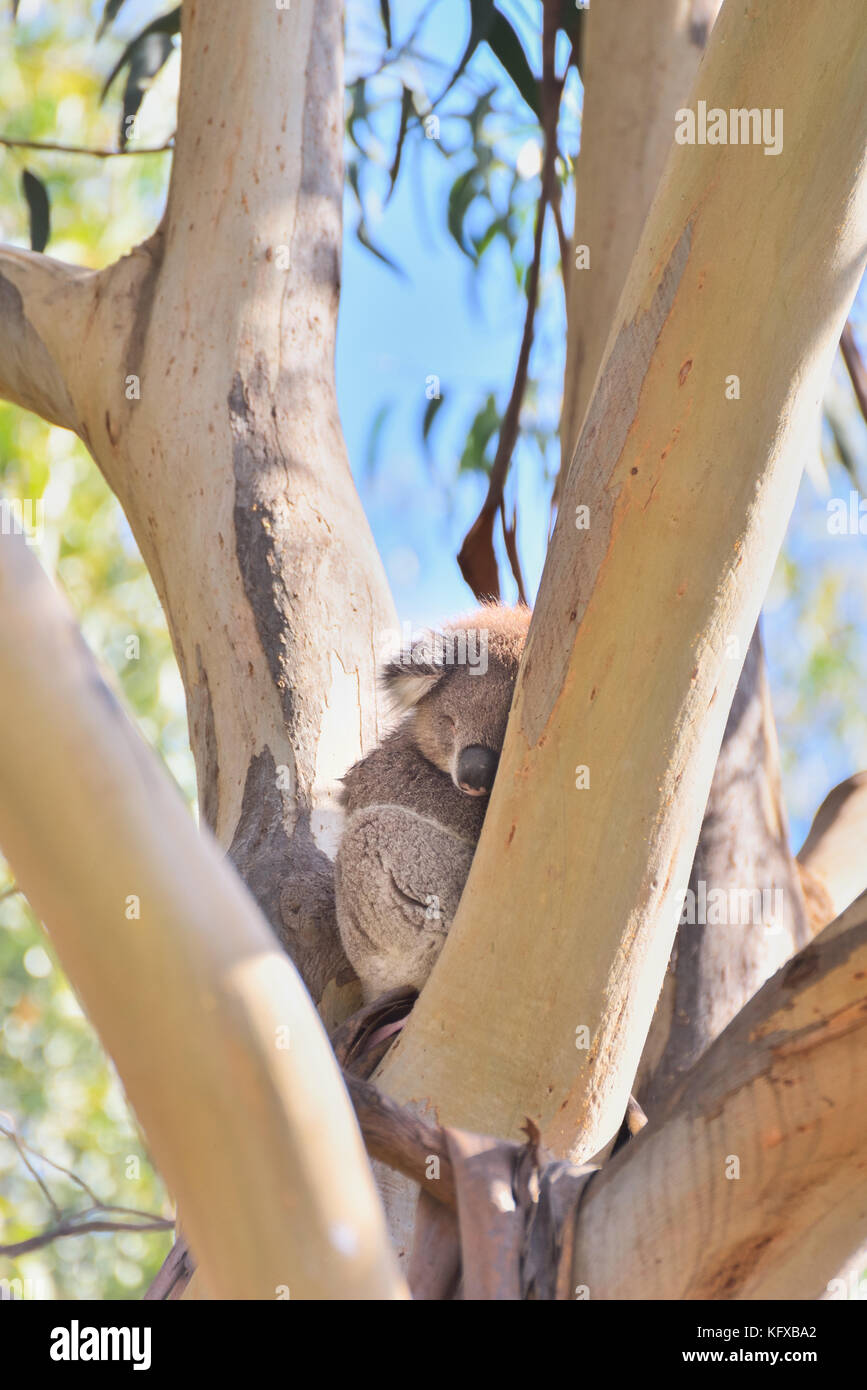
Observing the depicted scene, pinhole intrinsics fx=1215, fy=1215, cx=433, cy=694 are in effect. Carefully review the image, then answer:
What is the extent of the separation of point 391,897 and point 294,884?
6.2 inches

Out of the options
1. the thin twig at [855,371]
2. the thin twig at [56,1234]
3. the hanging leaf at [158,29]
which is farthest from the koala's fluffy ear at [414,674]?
the hanging leaf at [158,29]

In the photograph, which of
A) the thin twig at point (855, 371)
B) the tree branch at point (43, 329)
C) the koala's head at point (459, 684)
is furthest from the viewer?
the thin twig at point (855, 371)

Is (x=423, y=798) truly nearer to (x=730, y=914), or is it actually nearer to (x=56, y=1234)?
(x=730, y=914)

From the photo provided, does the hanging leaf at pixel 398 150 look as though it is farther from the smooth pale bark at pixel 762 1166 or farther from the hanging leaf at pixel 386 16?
the smooth pale bark at pixel 762 1166

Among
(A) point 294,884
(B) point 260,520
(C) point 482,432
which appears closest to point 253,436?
(B) point 260,520

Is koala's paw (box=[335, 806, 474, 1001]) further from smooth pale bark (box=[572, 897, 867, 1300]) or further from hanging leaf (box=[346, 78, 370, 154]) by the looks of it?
hanging leaf (box=[346, 78, 370, 154])

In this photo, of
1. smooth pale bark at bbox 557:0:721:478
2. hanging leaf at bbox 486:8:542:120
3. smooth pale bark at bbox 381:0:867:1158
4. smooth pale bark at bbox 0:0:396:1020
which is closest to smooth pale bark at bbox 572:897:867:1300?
smooth pale bark at bbox 381:0:867:1158

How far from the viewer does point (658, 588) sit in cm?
118

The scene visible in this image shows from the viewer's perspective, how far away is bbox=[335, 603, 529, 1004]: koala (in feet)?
5.59

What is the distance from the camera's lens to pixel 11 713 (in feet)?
2.15

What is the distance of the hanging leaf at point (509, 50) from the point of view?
9.52 feet

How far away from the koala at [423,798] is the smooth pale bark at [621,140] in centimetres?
43

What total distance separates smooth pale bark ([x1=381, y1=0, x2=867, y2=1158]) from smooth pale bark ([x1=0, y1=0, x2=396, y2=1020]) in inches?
23.3
